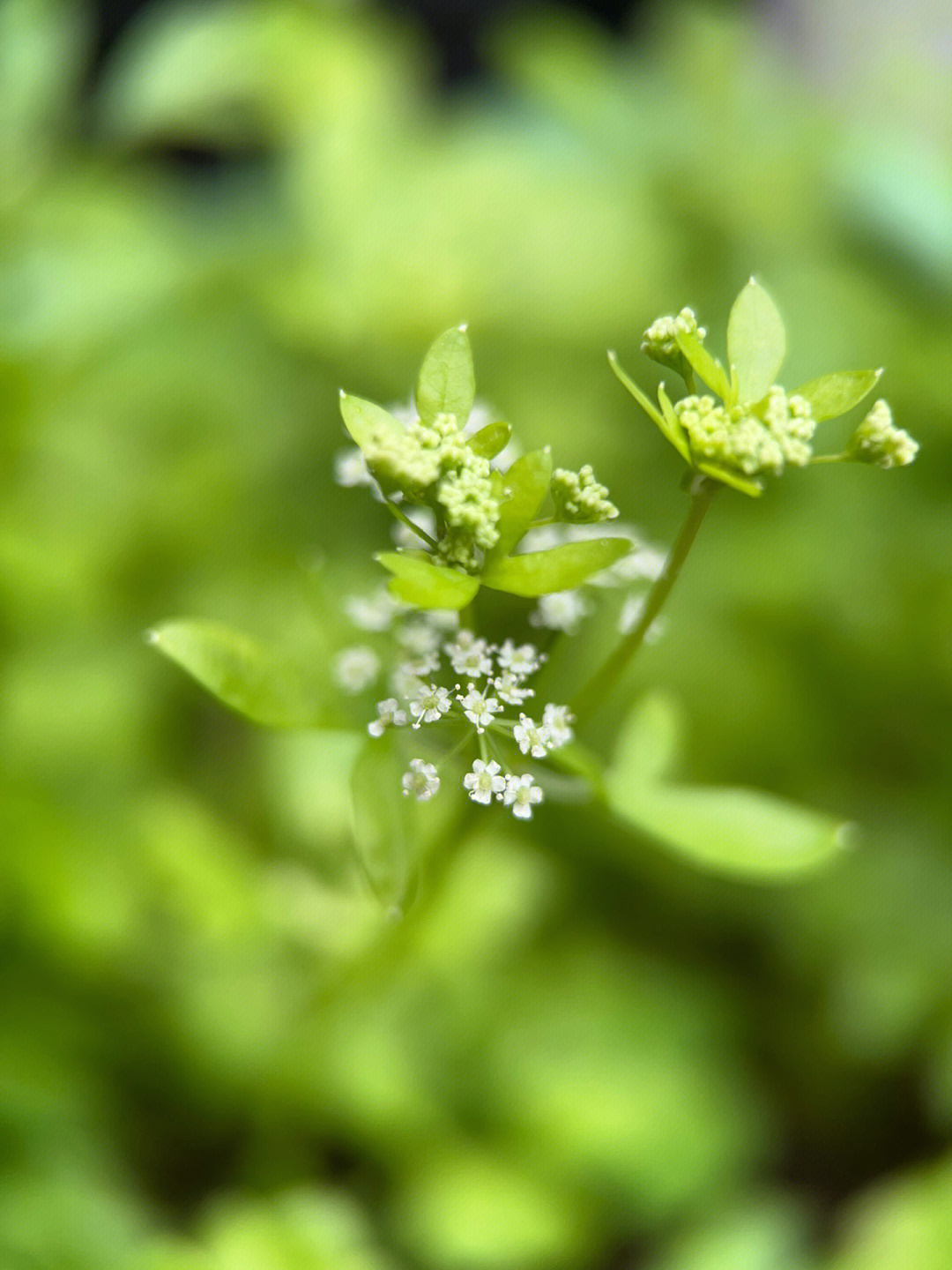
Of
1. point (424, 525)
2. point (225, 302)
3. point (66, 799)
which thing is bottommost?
point (66, 799)

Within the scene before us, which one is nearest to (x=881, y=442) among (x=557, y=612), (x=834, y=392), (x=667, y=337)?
(x=834, y=392)

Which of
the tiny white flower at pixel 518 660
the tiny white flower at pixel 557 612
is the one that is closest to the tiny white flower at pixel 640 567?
the tiny white flower at pixel 557 612

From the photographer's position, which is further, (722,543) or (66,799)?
(722,543)

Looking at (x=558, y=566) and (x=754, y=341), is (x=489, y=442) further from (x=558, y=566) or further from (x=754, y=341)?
(x=754, y=341)

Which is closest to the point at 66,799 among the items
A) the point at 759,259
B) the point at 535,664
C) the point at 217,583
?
the point at 217,583

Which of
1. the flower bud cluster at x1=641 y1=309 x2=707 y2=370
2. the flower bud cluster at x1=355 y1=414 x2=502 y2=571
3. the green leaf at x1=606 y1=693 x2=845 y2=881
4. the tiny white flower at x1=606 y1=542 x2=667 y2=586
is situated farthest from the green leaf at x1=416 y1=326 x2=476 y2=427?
the green leaf at x1=606 y1=693 x2=845 y2=881

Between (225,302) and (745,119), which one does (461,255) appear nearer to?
(225,302)

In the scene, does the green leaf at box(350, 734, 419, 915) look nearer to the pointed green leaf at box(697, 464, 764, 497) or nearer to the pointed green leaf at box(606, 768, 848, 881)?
the pointed green leaf at box(606, 768, 848, 881)
